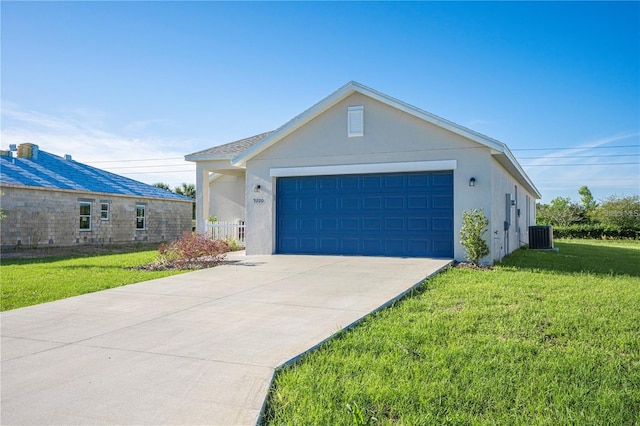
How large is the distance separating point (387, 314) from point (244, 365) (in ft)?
8.32

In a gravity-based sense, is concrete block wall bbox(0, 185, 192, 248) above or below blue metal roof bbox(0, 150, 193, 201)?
below

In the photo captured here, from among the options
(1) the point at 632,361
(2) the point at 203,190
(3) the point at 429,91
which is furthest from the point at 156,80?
(1) the point at 632,361

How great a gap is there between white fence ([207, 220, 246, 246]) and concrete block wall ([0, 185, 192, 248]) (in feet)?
27.9

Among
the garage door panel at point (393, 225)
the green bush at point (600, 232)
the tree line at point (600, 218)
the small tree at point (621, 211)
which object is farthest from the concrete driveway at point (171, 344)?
the small tree at point (621, 211)

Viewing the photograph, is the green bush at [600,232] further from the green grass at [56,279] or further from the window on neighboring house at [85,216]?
the window on neighboring house at [85,216]

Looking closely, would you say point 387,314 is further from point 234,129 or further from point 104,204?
point 104,204

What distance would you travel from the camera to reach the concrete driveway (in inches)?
131

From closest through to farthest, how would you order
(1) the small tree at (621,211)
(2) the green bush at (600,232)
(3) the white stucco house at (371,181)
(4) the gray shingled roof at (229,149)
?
(3) the white stucco house at (371,181) → (4) the gray shingled roof at (229,149) → (2) the green bush at (600,232) → (1) the small tree at (621,211)

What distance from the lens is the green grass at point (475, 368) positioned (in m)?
3.26

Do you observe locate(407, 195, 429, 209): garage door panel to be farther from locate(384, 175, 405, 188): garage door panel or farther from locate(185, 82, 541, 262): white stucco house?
locate(384, 175, 405, 188): garage door panel

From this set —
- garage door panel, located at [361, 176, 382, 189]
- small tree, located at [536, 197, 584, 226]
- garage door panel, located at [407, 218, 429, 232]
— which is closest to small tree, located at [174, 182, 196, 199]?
small tree, located at [536, 197, 584, 226]

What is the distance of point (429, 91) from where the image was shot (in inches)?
703

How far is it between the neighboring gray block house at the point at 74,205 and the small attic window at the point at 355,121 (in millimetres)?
14232

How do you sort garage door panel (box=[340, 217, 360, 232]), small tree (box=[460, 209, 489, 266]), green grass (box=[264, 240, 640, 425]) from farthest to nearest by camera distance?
1. garage door panel (box=[340, 217, 360, 232])
2. small tree (box=[460, 209, 489, 266])
3. green grass (box=[264, 240, 640, 425])
